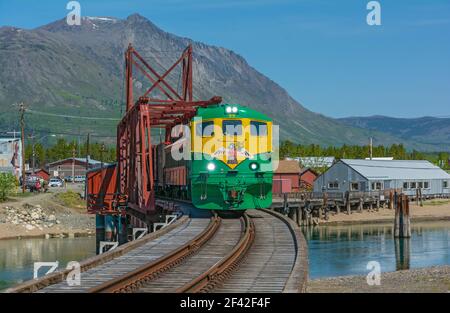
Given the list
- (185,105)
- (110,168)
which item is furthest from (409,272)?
(110,168)

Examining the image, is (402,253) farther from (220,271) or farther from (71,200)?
(71,200)

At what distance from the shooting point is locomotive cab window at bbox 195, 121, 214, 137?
3584 cm

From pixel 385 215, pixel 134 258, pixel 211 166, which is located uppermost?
pixel 211 166

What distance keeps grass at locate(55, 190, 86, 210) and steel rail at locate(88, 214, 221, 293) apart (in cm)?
6785

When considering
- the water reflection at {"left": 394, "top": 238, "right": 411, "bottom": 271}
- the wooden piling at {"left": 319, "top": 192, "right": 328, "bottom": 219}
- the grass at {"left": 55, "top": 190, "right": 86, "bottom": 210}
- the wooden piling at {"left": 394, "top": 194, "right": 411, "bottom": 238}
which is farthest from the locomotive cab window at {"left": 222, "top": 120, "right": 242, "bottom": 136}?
the grass at {"left": 55, "top": 190, "right": 86, "bottom": 210}

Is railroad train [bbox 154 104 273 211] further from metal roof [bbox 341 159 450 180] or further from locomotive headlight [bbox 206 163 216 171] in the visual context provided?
metal roof [bbox 341 159 450 180]

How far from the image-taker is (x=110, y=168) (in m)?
65.2

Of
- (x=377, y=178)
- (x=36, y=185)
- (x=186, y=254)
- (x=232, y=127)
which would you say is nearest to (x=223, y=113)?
(x=232, y=127)

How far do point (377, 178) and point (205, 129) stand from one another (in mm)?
69651

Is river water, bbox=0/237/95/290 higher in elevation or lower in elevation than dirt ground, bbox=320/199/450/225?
lower

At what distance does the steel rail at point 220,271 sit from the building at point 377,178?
74.3 metres

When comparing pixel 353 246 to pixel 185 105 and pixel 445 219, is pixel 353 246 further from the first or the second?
pixel 445 219

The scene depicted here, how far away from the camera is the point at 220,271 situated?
21797 mm
